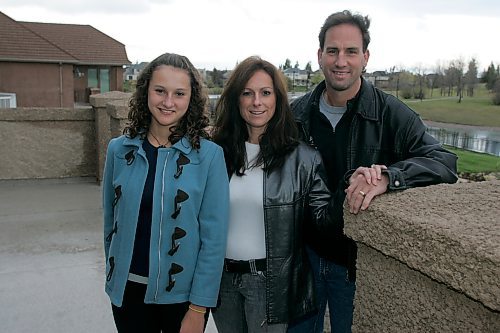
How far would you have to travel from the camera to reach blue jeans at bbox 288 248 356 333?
2154 millimetres

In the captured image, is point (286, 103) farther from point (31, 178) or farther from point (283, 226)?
point (31, 178)

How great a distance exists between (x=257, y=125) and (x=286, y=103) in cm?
17

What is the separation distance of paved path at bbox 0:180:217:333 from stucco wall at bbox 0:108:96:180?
9.8 inches

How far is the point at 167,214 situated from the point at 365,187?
85cm

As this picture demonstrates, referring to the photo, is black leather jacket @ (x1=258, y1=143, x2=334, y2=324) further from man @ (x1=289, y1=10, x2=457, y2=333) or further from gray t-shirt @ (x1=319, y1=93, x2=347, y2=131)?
gray t-shirt @ (x1=319, y1=93, x2=347, y2=131)

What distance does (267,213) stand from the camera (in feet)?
6.29

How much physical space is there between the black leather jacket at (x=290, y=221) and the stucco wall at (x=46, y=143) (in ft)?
16.3

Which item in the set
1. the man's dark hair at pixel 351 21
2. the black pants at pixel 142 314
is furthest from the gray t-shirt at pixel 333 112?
the black pants at pixel 142 314

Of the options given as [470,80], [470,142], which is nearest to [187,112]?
[470,142]

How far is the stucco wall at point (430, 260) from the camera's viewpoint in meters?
0.93

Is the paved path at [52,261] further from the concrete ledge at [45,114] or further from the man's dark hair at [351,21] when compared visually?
the man's dark hair at [351,21]

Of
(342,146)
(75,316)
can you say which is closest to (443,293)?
(342,146)

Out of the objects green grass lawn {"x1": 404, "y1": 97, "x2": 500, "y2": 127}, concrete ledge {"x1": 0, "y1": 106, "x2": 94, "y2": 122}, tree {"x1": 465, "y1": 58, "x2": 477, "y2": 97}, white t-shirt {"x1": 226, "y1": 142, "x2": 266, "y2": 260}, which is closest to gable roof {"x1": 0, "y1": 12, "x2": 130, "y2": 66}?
concrete ledge {"x1": 0, "y1": 106, "x2": 94, "y2": 122}

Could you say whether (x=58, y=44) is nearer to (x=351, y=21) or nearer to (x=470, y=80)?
(x=351, y=21)
